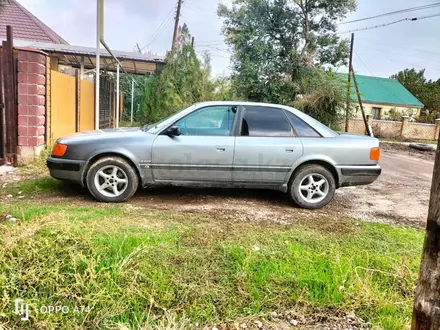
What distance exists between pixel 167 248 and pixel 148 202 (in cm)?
178

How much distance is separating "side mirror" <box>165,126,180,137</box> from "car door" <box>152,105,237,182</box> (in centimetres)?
5

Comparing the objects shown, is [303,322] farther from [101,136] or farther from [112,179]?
[101,136]

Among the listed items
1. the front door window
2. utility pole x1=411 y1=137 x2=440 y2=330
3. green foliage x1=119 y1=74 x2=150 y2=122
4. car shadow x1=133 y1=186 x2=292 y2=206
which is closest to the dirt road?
car shadow x1=133 y1=186 x2=292 y2=206

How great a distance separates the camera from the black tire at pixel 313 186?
195 inches

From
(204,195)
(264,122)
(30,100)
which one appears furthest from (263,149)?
(30,100)

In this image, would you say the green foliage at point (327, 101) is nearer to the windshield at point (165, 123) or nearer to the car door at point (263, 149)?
the car door at point (263, 149)

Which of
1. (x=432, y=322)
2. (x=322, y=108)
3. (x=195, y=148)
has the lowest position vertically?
(x=432, y=322)

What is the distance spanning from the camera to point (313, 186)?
16.3 ft

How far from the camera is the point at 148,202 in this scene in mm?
4934

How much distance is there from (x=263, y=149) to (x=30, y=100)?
175 inches

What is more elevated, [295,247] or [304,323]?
[295,247]

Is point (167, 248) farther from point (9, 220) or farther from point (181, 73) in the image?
point (181, 73)

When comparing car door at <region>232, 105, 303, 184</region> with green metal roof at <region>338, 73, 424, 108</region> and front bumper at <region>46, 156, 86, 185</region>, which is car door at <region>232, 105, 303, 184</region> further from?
green metal roof at <region>338, 73, 424, 108</region>

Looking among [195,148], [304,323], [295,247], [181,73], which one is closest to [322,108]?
[181,73]
